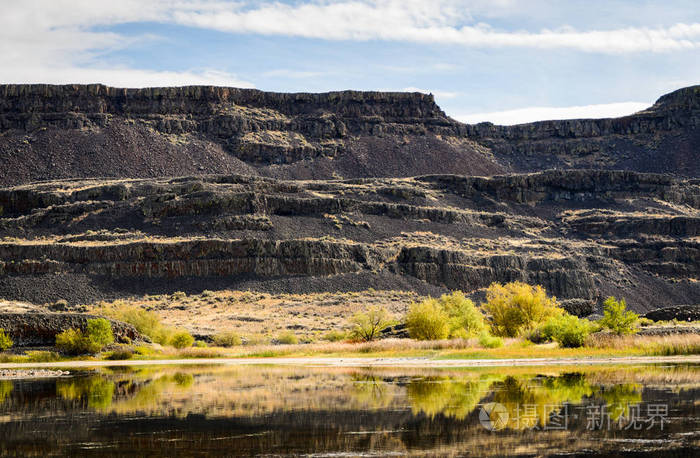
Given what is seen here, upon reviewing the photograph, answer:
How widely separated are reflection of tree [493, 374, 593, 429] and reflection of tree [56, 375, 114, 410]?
1067 centimetres

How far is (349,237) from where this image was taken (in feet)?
360

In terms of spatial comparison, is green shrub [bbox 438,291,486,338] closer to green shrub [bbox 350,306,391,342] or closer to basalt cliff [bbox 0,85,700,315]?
green shrub [bbox 350,306,391,342]

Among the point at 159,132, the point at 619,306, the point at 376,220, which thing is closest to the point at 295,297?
the point at 376,220

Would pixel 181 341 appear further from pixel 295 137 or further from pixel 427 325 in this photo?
pixel 295 137

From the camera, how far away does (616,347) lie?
1538 inches

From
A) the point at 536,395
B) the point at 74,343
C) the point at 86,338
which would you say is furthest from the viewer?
the point at 86,338

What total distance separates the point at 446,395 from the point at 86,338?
93.0 feet

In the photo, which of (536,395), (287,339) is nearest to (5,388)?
(536,395)

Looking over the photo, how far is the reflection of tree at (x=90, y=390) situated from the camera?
25812mm

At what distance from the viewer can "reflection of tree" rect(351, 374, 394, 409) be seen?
23.5 metres

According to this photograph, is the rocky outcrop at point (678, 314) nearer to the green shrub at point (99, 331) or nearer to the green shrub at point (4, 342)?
the green shrub at point (99, 331)

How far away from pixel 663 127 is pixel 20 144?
116 m

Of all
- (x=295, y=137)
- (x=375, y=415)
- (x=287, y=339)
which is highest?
(x=295, y=137)

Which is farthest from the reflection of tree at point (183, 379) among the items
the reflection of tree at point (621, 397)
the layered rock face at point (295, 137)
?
the layered rock face at point (295, 137)
